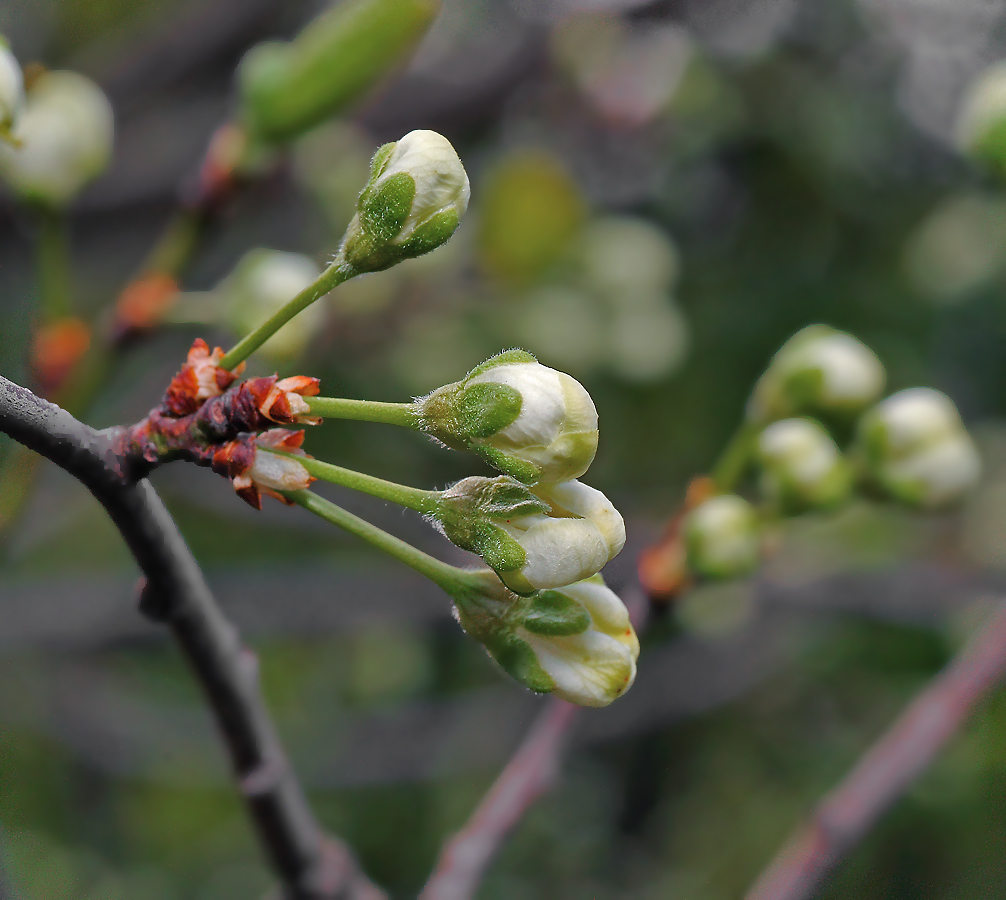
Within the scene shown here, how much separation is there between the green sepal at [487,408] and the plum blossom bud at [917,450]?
2.88 ft

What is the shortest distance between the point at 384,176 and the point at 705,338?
3126 mm

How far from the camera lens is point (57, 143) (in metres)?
1.26

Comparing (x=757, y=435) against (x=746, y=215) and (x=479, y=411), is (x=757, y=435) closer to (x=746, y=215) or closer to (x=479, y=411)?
(x=479, y=411)

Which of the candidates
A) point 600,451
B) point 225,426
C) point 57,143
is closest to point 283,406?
point 225,426

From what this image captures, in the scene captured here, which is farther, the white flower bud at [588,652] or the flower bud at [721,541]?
the flower bud at [721,541]

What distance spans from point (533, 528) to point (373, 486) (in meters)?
0.12

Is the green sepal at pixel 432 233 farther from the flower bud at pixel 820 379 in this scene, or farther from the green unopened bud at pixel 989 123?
the green unopened bud at pixel 989 123

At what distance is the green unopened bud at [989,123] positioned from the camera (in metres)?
1.39

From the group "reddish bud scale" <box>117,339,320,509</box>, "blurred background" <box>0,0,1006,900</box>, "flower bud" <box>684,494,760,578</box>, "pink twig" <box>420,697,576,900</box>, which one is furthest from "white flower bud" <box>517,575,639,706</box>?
"blurred background" <box>0,0,1006,900</box>

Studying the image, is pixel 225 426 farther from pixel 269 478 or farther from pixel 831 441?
pixel 831 441

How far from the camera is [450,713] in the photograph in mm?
3311

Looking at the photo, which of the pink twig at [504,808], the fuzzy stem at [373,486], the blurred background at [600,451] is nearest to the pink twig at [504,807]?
the pink twig at [504,808]

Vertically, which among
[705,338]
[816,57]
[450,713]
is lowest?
[450,713]

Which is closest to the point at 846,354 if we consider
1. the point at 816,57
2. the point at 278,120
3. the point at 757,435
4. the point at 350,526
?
the point at 757,435
